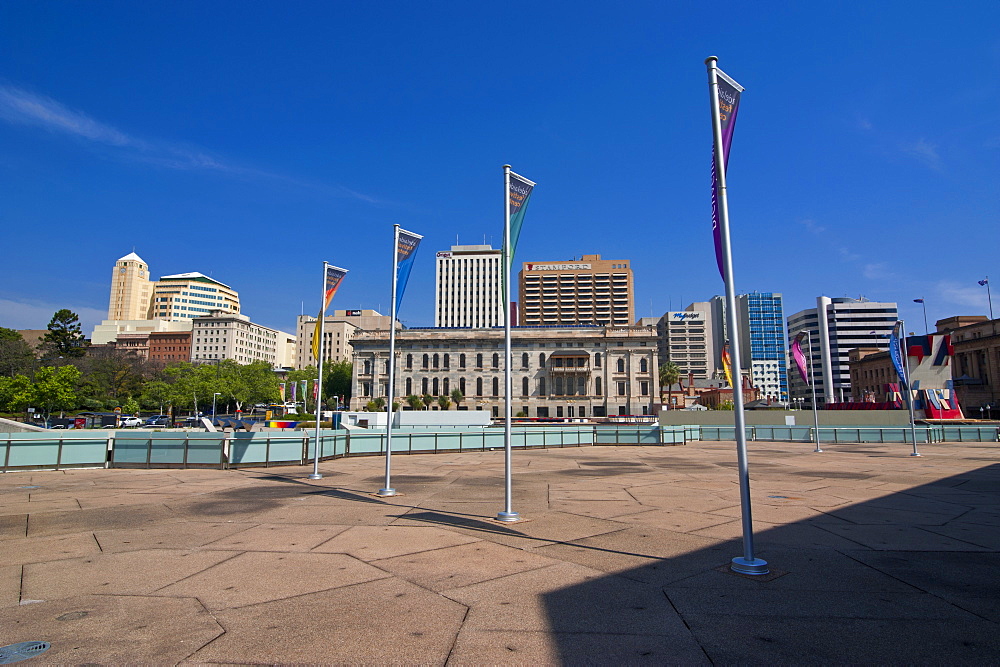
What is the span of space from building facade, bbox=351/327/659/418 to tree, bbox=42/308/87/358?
46.4m

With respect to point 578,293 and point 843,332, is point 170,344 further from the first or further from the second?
point 843,332

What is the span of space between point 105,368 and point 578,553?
108 meters

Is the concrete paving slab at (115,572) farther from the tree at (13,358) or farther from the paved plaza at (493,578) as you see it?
the tree at (13,358)

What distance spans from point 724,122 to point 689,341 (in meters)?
175

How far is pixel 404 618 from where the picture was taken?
5.96 m

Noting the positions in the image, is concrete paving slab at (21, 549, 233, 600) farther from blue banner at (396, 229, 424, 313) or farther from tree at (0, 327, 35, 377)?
tree at (0, 327, 35, 377)

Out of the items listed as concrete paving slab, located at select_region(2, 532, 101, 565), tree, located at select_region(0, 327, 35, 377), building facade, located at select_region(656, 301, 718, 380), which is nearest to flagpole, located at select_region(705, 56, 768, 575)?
concrete paving slab, located at select_region(2, 532, 101, 565)

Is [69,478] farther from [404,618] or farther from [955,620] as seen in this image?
[955,620]

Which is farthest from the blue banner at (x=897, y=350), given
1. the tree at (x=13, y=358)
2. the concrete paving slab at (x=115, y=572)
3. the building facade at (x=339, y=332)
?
the building facade at (x=339, y=332)

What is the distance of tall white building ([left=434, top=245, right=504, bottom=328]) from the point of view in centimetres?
16175

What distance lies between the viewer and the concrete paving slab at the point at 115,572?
688 centimetres

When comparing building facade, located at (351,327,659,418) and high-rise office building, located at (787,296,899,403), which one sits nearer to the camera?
building facade, located at (351,327,659,418)

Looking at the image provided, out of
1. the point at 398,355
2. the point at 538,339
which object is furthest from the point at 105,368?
the point at 538,339

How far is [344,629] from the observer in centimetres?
563
